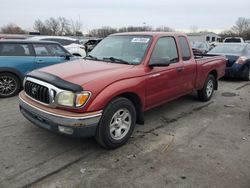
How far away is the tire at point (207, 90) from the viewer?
704 centimetres

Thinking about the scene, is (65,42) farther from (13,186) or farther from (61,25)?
(61,25)

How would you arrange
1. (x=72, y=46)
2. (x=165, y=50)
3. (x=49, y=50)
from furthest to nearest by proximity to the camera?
(x=72, y=46) < (x=49, y=50) < (x=165, y=50)

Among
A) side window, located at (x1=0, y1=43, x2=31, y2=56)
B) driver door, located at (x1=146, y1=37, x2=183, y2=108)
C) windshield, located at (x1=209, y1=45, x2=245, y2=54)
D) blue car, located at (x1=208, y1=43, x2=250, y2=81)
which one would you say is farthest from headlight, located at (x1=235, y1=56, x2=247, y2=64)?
side window, located at (x1=0, y1=43, x2=31, y2=56)

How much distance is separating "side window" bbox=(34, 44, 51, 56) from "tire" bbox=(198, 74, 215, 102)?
15.7 feet

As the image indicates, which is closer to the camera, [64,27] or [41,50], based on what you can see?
[41,50]

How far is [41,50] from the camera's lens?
8.15 m

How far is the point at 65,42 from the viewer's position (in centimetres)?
1491

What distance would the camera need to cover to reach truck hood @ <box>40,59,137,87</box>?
3.88 meters

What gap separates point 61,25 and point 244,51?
70.0 metres

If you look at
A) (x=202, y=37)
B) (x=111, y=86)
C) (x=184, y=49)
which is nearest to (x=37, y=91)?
(x=111, y=86)

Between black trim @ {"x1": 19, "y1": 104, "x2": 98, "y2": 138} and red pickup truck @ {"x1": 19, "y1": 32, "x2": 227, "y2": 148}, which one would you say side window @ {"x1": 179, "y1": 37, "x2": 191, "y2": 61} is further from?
black trim @ {"x1": 19, "y1": 104, "x2": 98, "y2": 138}

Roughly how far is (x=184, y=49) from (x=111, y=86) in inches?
104

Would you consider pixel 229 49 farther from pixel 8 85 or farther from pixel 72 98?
pixel 72 98

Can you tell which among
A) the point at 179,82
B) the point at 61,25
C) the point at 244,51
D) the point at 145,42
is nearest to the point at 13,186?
the point at 145,42
